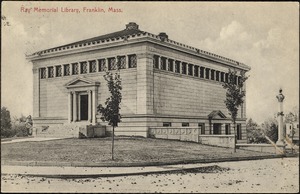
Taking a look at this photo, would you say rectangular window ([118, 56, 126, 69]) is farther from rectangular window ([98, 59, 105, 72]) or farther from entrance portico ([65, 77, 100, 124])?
entrance portico ([65, 77, 100, 124])

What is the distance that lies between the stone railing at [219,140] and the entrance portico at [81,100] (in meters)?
12.6

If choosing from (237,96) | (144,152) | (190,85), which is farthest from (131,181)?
(190,85)

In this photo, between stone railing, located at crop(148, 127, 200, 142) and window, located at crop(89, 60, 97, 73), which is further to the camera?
window, located at crop(89, 60, 97, 73)

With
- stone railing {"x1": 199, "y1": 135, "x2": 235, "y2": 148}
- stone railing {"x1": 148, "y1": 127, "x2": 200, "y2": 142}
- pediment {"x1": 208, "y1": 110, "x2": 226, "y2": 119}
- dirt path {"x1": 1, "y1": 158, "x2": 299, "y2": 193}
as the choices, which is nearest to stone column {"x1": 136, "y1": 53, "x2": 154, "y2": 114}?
stone railing {"x1": 148, "y1": 127, "x2": 200, "y2": 142}

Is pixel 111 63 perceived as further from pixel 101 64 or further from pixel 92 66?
pixel 92 66

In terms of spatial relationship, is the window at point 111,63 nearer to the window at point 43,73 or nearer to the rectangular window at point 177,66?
the rectangular window at point 177,66

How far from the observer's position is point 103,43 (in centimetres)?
4519

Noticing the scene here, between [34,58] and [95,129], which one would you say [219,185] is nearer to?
[95,129]

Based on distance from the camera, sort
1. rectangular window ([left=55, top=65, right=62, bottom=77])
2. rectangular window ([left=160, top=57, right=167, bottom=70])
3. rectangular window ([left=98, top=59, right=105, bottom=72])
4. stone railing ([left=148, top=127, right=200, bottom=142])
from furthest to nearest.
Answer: rectangular window ([left=55, top=65, right=62, bottom=77])
rectangular window ([left=98, top=59, right=105, bottom=72])
rectangular window ([left=160, top=57, right=167, bottom=70])
stone railing ([left=148, top=127, right=200, bottom=142])

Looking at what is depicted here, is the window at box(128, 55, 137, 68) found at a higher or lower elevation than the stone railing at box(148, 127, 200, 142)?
higher

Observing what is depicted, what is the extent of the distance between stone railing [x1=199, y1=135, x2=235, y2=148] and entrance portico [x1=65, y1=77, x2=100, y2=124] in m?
12.6

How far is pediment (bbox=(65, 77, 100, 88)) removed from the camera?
4626 centimetres

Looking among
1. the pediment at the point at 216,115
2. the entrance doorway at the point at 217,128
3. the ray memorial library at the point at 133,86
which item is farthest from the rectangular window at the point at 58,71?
the entrance doorway at the point at 217,128

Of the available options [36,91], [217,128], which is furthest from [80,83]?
[217,128]
